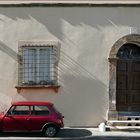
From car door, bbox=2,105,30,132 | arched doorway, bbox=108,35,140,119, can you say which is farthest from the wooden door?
car door, bbox=2,105,30,132

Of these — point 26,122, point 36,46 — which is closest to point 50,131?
point 26,122

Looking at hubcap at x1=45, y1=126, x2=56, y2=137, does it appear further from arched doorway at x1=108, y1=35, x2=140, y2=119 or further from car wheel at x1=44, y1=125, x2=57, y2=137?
arched doorway at x1=108, y1=35, x2=140, y2=119

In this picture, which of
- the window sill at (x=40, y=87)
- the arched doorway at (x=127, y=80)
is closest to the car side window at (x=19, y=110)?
the window sill at (x=40, y=87)

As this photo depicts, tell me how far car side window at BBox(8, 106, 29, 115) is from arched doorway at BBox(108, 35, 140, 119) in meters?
3.73

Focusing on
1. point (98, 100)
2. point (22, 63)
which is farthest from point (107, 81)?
point (22, 63)

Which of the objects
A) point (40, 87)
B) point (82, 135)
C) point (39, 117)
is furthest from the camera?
point (40, 87)

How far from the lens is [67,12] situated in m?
17.3

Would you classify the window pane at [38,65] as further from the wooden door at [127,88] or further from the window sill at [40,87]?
the wooden door at [127,88]

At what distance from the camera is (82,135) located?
51.4 ft

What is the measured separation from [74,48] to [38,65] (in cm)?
158

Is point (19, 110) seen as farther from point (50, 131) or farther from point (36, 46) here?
point (36, 46)

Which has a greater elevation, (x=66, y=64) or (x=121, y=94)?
(x=66, y=64)

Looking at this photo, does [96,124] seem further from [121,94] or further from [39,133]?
[39,133]

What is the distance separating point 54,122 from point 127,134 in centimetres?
280
